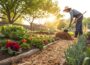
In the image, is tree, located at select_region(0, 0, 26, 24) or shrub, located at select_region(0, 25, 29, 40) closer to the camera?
shrub, located at select_region(0, 25, 29, 40)

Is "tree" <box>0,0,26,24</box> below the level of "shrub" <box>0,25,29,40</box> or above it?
above

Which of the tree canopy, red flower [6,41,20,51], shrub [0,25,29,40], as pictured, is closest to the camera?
red flower [6,41,20,51]

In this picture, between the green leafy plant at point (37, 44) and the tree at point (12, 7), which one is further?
the tree at point (12, 7)

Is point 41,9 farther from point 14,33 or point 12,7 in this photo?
point 14,33

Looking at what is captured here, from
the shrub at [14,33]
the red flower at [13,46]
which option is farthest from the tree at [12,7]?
the red flower at [13,46]

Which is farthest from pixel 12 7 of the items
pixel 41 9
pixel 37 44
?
pixel 37 44

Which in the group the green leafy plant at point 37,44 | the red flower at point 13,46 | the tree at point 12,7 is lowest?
the green leafy plant at point 37,44

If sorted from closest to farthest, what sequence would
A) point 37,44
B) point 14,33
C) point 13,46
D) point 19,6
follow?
point 13,46, point 37,44, point 14,33, point 19,6

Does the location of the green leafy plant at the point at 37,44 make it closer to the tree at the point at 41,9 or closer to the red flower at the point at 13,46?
the red flower at the point at 13,46

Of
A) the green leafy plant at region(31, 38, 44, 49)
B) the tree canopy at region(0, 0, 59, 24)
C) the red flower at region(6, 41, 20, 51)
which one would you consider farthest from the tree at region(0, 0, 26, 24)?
the red flower at region(6, 41, 20, 51)

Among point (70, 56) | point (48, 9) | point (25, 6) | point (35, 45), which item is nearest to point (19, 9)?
point (25, 6)

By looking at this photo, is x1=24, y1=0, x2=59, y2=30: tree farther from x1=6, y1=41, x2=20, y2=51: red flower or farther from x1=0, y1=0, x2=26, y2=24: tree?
x1=6, y1=41, x2=20, y2=51: red flower

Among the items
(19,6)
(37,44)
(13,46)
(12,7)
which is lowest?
(37,44)

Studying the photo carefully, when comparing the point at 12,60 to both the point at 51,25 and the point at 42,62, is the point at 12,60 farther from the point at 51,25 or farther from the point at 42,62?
the point at 51,25
